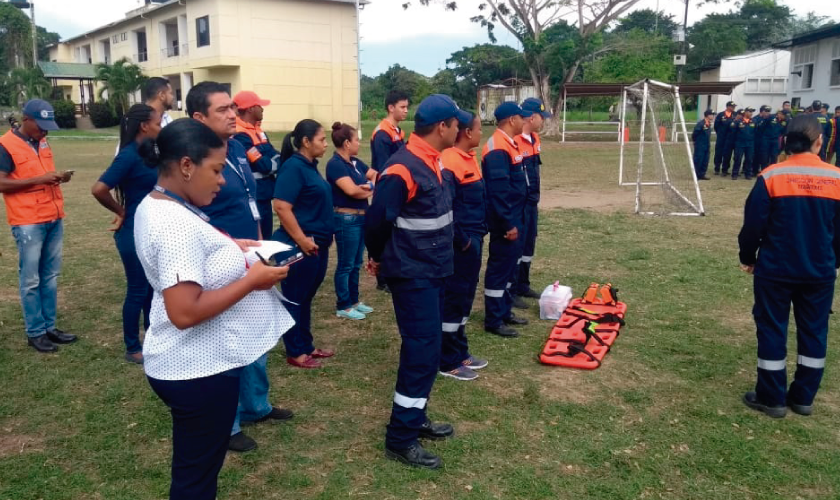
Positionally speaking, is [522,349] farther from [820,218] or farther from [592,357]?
[820,218]

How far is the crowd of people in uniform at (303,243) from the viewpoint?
217 centimetres

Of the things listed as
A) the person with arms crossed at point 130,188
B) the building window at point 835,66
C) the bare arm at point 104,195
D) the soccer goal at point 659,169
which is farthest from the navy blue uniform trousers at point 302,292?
the building window at point 835,66

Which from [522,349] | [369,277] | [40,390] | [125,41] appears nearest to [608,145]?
[369,277]

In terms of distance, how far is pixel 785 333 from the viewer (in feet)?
13.3

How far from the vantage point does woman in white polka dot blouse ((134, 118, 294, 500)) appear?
2061mm

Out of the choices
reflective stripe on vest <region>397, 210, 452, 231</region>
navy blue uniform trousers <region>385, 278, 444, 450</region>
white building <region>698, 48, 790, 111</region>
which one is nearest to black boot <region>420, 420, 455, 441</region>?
navy blue uniform trousers <region>385, 278, 444, 450</region>

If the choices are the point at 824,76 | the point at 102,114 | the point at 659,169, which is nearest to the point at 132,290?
the point at 659,169

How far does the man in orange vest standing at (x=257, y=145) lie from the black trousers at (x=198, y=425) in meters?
3.64

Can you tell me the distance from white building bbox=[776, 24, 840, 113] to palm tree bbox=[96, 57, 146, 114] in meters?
35.6

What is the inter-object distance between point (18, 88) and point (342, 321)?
47.9m

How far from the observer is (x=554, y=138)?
106 feet

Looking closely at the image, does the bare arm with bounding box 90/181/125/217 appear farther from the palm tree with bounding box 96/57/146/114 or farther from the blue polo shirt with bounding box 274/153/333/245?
the palm tree with bounding box 96/57/146/114

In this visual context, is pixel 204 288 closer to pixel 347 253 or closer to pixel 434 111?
pixel 434 111

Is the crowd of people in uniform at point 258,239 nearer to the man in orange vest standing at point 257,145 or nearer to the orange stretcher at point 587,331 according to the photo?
the man in orange vest standing at point 257,145
